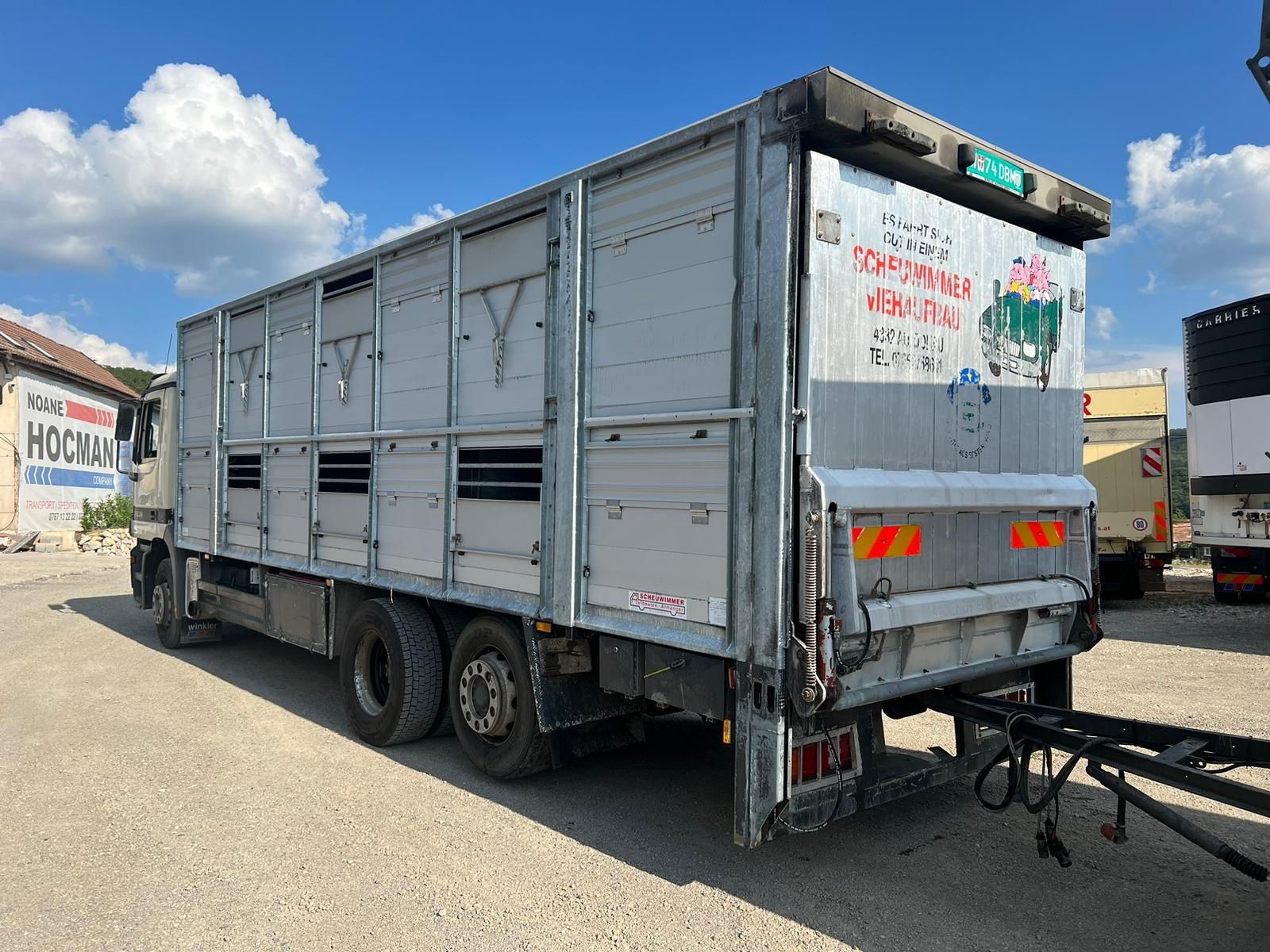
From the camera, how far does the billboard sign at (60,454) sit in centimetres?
2550

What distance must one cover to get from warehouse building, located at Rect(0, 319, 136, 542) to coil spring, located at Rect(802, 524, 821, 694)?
25.7 meters

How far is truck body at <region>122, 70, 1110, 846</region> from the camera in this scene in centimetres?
379

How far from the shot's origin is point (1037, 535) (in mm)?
4844

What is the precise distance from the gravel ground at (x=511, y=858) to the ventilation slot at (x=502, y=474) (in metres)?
1.79

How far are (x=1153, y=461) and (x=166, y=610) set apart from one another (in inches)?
528

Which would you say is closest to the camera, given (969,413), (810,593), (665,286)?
(810,593)

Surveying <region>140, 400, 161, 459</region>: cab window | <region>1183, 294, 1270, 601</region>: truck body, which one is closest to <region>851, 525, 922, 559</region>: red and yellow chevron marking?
<region>1183, 294, 1270, 601</region>: truck body

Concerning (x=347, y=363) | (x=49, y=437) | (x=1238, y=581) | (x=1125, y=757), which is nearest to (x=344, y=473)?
(x=347, y=363)

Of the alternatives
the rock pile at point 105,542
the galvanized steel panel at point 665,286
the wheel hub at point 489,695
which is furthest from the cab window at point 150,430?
the rock pile at point 105,542

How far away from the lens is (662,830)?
4699 millimetres

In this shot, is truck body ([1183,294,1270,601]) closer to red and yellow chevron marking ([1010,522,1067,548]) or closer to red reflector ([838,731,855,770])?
red and yellow chevron marking ([1010,522,1067,548])

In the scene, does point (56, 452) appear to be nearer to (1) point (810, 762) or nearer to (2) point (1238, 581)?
(1) point (810, 762)

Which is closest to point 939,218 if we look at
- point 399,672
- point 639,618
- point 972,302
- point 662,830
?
point 972,302

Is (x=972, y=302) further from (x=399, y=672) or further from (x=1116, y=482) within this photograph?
(x=1116, y=482)
